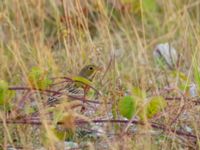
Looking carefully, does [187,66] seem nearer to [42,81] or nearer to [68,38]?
[68,38]

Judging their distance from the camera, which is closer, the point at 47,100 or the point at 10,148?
the point at 10,148

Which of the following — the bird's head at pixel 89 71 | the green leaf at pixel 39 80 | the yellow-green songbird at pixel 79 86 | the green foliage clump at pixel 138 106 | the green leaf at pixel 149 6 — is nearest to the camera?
the green foliage clump at pixel 138 106

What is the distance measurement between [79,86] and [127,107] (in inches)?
20.2

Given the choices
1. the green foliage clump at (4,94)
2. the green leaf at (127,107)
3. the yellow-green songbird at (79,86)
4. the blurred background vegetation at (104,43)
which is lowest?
the green leaf at (127,107)

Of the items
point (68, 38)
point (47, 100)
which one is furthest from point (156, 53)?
point (47, 100)

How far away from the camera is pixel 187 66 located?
16.7 ft

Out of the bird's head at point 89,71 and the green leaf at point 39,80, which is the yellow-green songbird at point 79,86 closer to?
the bird's head at point 89,71

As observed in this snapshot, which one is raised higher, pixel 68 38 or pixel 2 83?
pixel 68 38

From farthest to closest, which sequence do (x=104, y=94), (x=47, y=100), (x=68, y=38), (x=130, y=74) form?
(x=130, y=74) < (x=68, y=38) < (x=104, y=94) < (x=47, y=100)

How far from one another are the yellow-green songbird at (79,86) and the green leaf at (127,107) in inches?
13.4

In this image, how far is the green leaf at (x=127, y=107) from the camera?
11.6 ft

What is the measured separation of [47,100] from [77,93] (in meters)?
0.19

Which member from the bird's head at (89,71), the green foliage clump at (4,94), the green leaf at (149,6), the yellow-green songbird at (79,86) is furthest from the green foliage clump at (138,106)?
the green leaf at (149,6)

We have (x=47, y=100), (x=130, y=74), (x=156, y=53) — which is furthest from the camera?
(x=156, y=53)
